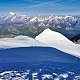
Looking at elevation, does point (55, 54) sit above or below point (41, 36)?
below

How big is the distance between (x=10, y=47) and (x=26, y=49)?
3911mm

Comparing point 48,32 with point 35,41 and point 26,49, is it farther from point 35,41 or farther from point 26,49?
point 26,49

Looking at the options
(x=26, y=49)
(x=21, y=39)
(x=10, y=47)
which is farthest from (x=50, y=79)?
(x=26, y=49)

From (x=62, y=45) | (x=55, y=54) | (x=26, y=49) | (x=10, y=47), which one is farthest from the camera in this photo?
(x=26, y=49)

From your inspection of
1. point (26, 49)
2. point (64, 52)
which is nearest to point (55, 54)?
point (64, 52)

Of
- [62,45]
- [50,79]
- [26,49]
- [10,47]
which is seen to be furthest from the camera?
[26,49]

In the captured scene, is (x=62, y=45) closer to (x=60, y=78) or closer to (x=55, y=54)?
(x=55, y=54)

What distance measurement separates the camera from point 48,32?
28750 mm

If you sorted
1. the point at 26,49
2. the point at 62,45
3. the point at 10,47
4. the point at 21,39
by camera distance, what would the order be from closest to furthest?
1. the point at 62,45
2. the point at 21,39
3. the point at 10,47
4. the point at 26,49

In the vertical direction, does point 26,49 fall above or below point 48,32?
below

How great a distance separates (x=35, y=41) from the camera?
29.4 m

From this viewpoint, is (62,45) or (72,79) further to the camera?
(62,45)

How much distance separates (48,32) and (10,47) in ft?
28.0

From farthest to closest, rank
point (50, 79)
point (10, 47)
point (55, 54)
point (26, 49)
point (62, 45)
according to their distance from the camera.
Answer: point (26, 49)
point (10, 47)
point (55, 54)
point (62, 45)
point (50, 79)
